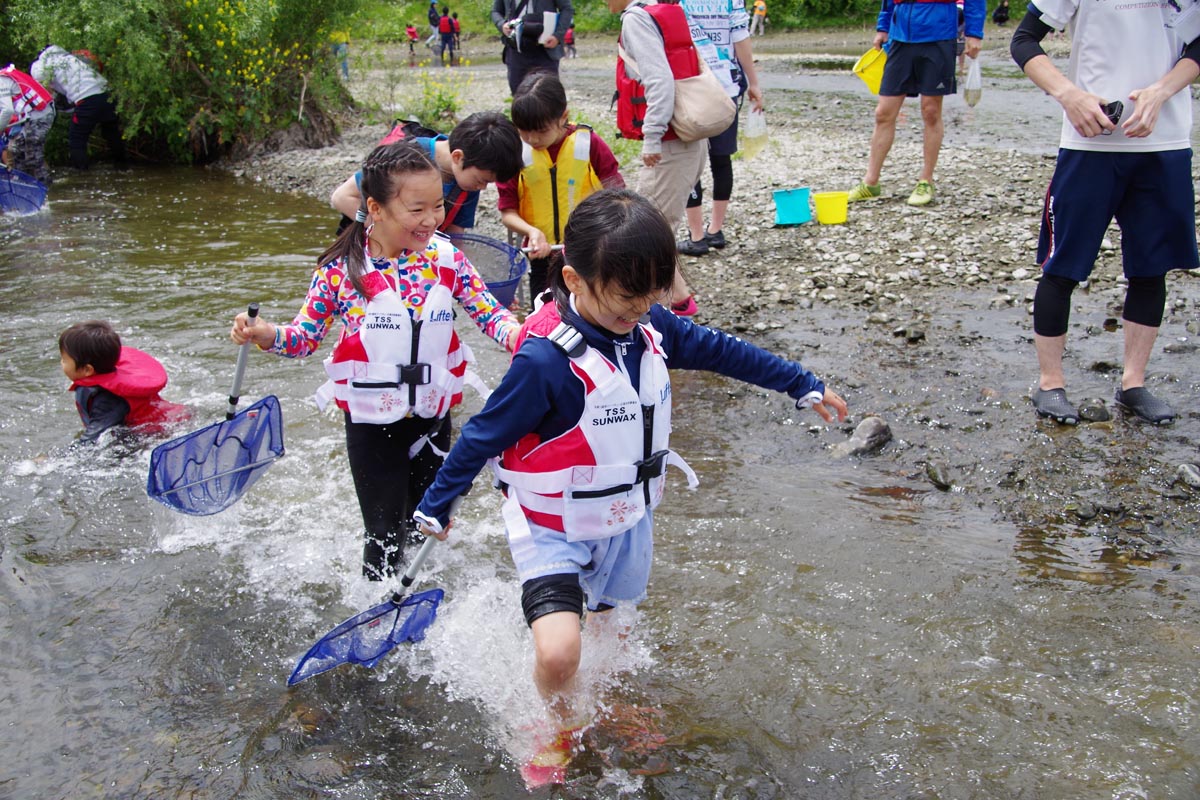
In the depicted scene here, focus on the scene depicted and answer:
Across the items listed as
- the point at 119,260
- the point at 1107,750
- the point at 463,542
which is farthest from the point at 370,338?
the point at 119,260

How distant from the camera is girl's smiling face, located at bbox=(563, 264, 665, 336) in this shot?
2.59 m

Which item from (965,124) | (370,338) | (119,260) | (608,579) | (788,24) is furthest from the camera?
(788,24)

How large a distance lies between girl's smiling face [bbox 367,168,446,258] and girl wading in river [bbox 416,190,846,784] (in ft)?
1.99

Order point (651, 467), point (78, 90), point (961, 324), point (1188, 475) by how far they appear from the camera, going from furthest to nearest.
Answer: point (78, 90)
point (961, 324)
point (1188, 475)
point (651, 467)

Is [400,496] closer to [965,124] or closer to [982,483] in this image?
[982,483]

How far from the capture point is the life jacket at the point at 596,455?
8.69 feet

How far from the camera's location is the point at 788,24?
37188 millimetres

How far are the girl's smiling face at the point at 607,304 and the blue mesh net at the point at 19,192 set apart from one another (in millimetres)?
9945

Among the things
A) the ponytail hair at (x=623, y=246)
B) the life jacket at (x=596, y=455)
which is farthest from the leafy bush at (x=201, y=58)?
the life jacket at (x=596, y=455)

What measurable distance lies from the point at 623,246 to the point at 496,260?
2.67 m

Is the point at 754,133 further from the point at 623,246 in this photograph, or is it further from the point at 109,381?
the point at 623,246

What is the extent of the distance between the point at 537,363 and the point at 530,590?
0.65 meters

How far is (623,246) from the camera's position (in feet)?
8.35

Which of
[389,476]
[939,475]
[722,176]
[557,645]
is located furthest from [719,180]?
[557,645]
